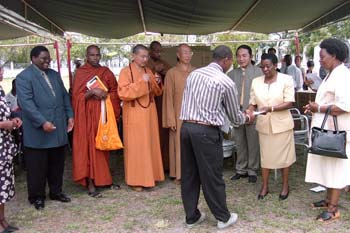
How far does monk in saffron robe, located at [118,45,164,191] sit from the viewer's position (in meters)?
4.44

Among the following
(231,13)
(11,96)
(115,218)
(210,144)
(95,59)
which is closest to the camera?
(210,144)

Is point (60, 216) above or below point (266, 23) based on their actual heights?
below

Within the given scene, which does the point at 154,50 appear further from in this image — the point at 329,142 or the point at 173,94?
the point at 329,142

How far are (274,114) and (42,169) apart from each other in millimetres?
2399

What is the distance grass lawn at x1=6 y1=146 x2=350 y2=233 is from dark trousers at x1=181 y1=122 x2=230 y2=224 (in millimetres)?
238

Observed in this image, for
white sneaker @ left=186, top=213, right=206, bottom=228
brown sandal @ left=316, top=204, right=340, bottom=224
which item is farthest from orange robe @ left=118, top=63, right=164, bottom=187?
brown sandal @ left=316, top=204, right=340, bottom=224

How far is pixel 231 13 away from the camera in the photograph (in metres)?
6.81

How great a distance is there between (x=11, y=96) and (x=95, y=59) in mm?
2120

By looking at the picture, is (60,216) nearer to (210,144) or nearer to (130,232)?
(130,232)

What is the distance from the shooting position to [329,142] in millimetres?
3285

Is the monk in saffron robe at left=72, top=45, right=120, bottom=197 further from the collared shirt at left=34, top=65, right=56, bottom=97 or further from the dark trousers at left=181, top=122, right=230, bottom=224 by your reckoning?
the dark trousers at left=181, top=122, right=230, bottom=224

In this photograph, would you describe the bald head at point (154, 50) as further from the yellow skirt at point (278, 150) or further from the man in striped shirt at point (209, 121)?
the man in striped shirt at point (209, 121)

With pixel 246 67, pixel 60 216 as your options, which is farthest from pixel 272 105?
pixel 60 216

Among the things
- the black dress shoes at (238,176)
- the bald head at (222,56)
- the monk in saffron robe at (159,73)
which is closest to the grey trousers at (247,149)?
the black dress shoes at (238,176)
